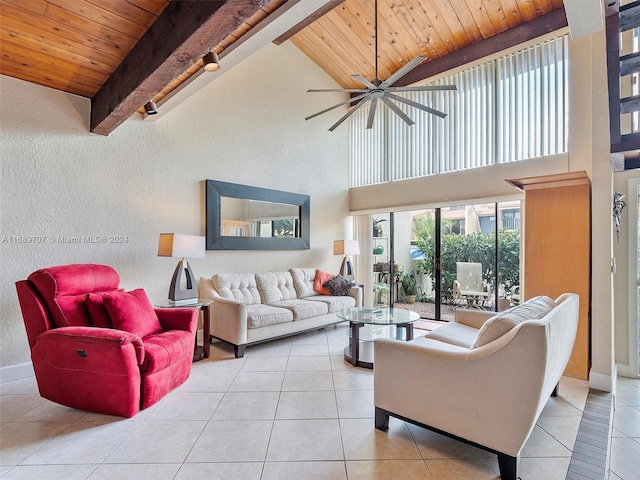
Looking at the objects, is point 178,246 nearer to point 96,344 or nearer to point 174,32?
point 96,344

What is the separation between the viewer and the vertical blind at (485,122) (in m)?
4.29

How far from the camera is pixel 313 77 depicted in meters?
5.95

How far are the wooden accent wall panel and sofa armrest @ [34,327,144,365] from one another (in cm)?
355

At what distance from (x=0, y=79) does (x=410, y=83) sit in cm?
546

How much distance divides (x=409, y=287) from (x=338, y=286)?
1892 mm

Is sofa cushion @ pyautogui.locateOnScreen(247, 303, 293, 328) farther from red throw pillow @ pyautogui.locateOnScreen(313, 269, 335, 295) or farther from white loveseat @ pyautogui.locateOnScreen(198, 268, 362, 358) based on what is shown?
red throw pillow @ pyautogui.locateOnScreen(313, 269, 335, 295)

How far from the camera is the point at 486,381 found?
1680 millimetres

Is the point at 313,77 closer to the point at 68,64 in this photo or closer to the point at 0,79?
the point at 68,64

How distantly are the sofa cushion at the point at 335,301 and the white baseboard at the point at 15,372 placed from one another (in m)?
3.10

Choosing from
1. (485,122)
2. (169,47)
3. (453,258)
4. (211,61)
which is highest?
(485,122)

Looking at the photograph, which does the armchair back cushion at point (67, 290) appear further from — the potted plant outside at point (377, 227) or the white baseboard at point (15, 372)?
the potted plant outside at point (377, 227)

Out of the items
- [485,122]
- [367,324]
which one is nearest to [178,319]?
[367,324]

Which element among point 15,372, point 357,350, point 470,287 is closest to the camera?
point 15,372

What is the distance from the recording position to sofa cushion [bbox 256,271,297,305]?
452 cm
